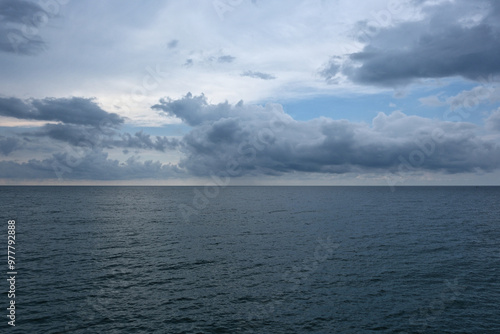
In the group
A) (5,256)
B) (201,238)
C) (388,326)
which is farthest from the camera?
(201,238)

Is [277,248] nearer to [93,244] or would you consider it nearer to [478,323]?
[478,323]

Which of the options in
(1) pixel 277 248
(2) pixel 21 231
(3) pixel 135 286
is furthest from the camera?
Result: (2) pixel 21 231

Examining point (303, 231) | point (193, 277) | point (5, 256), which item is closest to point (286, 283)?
point (193, 277)

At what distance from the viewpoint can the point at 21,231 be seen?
70.0 meters

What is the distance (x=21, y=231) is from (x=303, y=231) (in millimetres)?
67571

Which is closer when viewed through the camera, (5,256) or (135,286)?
(135,286)

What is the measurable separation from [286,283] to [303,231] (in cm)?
3718

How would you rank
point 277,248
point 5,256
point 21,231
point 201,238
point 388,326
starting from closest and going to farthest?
point 388,326 → point 5,256 → point 277,248 → point 201,238 → point 21,231

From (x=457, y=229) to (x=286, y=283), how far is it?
63.4 m

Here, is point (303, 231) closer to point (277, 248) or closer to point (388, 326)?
point (277, 248)

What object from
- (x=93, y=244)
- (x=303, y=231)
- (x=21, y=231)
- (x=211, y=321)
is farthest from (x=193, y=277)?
(x=21, y=231)

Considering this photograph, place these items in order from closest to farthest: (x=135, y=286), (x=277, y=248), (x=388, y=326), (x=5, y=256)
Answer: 1. (x=388, y=326)
2. (x=135, y=286)
3. (x=5, y=256)
4. (x=277, y=248)

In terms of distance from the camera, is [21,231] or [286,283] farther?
[21,231]

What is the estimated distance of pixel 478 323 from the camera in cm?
2795
